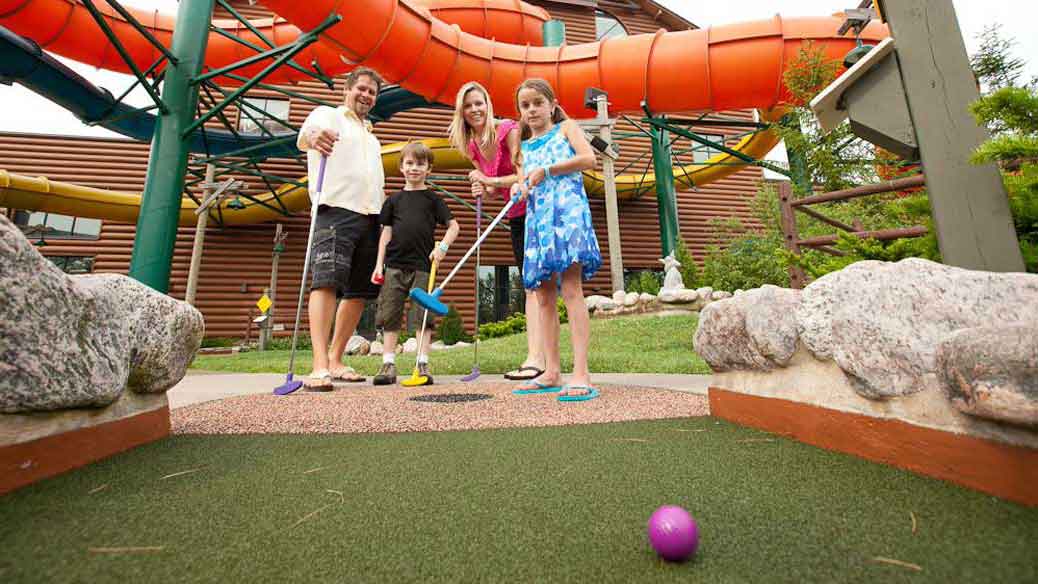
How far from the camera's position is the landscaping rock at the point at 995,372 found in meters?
0.69

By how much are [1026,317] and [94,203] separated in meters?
13.1

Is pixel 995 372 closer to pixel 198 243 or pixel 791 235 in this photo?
pixel 791 235

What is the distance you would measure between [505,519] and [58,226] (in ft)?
48.2

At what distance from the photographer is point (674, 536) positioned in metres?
0.65

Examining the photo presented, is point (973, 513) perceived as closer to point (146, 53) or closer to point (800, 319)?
point (800, 319)

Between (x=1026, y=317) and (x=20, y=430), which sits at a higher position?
(x=1026, y=317)

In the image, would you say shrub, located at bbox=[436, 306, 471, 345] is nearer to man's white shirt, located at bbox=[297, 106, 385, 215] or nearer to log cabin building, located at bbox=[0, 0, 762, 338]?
log cabin building, located at bbox=[0, 0, 762, 338]

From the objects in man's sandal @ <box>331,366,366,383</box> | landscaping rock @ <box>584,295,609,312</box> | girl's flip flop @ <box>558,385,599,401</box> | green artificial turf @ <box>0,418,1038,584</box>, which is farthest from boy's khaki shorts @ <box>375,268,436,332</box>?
landscaping rock @ <box>584,295,609,312</box>

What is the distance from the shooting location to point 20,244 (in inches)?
35.6

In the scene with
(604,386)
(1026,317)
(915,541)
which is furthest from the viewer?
(604,386)

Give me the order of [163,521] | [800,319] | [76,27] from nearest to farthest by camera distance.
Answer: [163,521], [800,319], [76,27]

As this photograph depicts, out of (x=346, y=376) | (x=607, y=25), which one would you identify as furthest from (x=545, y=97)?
(x=607, y=25)

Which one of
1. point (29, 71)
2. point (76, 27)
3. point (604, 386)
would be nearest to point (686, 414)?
point (604, 386)

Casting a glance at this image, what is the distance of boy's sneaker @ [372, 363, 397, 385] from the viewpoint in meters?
2.99
